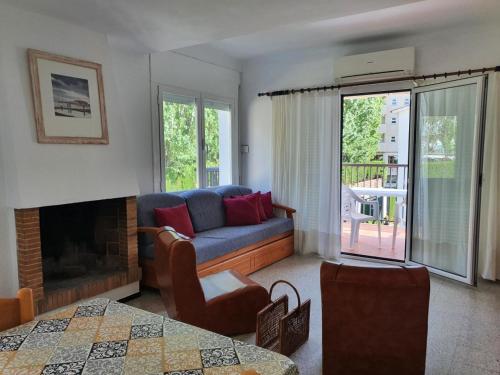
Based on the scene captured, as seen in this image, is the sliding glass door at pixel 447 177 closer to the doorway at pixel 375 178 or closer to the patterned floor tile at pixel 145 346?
the doorway at pixel 375 178

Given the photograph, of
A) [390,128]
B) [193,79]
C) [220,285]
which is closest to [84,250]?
[220,285]

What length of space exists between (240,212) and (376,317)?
9.46 feet

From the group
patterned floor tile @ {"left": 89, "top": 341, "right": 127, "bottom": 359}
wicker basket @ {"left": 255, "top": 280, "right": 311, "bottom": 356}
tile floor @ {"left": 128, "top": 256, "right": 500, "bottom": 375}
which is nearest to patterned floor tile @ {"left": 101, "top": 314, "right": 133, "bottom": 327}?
patterned floor tile @ {"left": 89, "top": 341, "right": 127, "bottom": 359}

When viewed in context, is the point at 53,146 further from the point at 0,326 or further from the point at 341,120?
the point at 341,120

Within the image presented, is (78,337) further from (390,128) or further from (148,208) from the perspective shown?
(390,128)

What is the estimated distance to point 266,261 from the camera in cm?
441

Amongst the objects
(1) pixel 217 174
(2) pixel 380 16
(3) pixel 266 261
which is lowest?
(3) pixel 266 261

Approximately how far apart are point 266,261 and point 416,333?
8.86 ft

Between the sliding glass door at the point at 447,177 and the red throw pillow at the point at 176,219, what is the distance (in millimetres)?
2549

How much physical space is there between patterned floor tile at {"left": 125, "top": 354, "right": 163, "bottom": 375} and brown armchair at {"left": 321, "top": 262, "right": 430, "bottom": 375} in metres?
0.97

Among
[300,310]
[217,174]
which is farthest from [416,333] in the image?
[217,174]

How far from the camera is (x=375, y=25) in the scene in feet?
12.6

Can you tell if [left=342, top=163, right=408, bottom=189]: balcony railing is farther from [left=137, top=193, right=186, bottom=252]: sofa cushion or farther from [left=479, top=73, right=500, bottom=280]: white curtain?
[left=137, top=193, right=186, bottom=252]: sofa cushion

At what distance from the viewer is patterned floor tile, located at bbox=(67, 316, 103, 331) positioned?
4.33 ft
